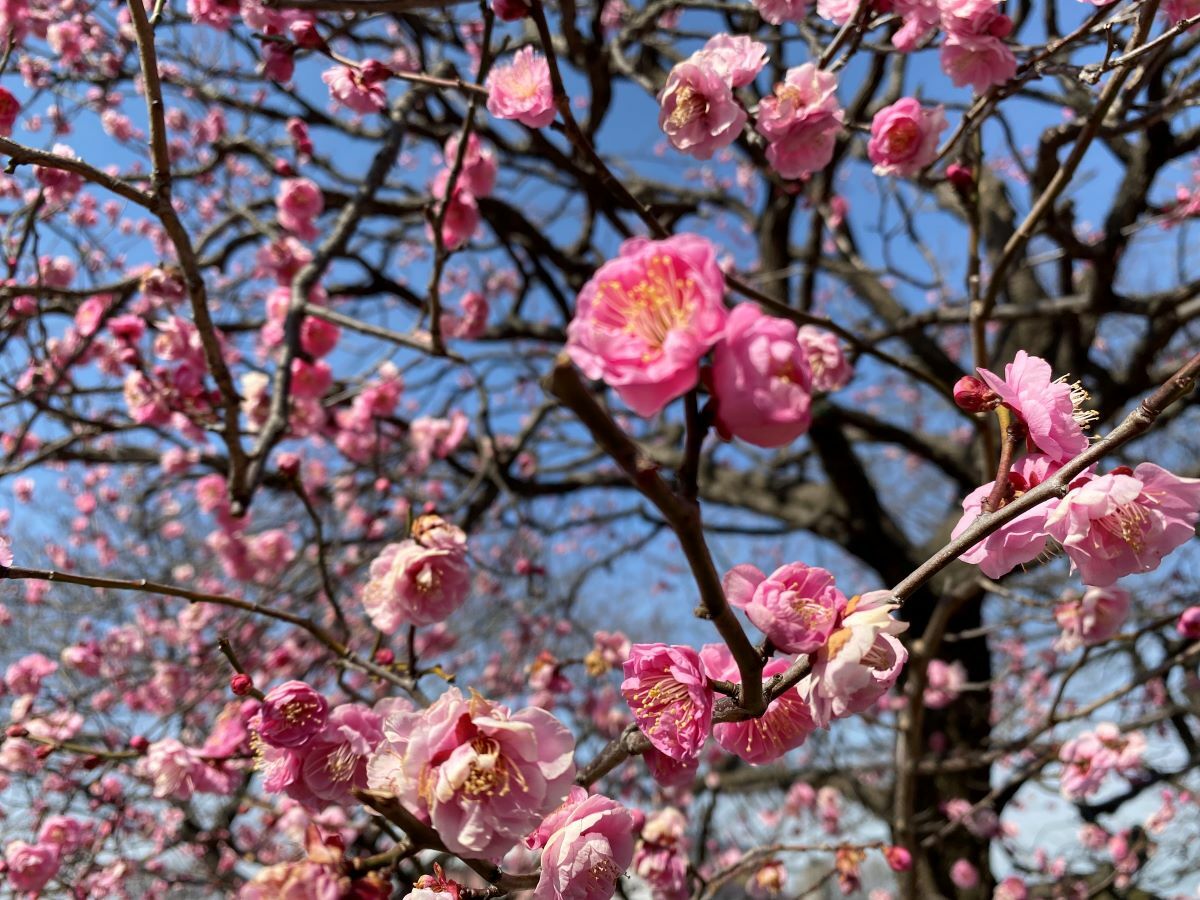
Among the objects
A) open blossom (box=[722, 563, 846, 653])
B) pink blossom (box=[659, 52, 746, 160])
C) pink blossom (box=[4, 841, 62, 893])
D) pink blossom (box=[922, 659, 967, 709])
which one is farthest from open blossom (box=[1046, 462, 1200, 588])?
pink blossom (box=[922, 659, 967, 709])

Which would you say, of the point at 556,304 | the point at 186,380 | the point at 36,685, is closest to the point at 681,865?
A: the point at 186,380

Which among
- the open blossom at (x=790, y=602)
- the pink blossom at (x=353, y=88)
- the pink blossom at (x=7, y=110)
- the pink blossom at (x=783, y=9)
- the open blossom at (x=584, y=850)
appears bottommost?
the open blossom at (x=584, y=850)

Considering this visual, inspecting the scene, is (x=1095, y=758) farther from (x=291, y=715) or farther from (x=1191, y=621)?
(x=291, y=715)

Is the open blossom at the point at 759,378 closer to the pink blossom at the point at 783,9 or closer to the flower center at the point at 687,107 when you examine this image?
the flower center at the point at 687,107

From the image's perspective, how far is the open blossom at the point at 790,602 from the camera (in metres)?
0.76

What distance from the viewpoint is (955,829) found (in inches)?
141

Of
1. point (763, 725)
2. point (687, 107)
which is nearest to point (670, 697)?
point (763, 725)

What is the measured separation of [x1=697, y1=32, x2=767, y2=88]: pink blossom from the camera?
1356mm

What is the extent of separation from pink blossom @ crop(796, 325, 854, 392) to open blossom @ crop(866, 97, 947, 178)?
630 mm

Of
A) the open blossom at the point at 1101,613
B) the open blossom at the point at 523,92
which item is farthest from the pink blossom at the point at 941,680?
the open blossom at the point at 523,92

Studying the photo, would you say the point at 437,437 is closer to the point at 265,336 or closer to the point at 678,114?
the point at 265,336

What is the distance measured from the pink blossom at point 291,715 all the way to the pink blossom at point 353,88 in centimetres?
147

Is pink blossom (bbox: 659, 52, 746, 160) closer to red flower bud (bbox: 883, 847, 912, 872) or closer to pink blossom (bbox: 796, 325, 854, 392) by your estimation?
pink blossom (bbox: 796, 325, 854, 392)

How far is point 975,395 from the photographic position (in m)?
0.84
